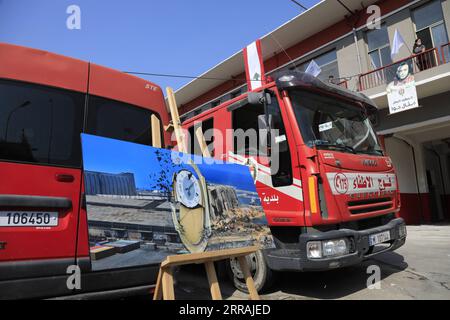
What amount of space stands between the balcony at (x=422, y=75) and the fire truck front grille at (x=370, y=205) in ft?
22.6

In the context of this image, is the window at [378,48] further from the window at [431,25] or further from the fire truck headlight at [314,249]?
the fire truck headlight at [314,249]

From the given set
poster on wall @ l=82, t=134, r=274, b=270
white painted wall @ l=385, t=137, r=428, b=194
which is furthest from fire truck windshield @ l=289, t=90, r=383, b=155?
white painted wall @ l=385, t=137, r=428, b=194

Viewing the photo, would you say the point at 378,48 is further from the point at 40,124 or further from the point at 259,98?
the point at 40,124

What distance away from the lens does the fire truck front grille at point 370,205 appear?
428cm

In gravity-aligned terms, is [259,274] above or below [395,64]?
below

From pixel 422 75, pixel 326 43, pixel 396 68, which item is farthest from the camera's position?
pixel 326 43

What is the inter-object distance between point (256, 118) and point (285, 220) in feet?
4.67

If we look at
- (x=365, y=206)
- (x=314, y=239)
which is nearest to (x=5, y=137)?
(x=314, y=239)

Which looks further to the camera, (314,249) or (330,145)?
(330,145)

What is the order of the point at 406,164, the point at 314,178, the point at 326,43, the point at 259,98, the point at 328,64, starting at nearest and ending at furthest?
1. the point at 314,178
2. the point at 259,98
3. the point at 406,164
4. the point at 326,43
5. the point at 328,64

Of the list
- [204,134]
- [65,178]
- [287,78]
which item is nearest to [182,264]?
[65,178]

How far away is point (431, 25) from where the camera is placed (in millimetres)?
11477

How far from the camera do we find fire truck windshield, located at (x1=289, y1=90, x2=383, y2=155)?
4.37 metres

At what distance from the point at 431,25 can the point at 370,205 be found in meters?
9.98
